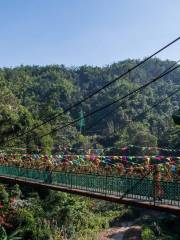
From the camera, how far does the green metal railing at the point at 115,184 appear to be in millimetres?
11696

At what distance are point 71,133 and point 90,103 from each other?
31.3 meters

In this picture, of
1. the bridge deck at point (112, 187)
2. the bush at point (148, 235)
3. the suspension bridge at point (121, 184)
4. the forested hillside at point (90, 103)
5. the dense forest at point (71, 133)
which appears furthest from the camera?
the forested hillside at point (90, 103)

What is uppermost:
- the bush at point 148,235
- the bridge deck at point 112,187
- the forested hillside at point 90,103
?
the forested hillside at point 90,103

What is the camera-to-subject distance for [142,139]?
200 ft

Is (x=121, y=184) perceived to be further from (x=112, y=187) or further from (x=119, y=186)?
(x=112, y=187)

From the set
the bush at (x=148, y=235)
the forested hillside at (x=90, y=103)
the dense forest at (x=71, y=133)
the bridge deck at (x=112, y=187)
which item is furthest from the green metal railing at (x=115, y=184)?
the forested hillside at (x=90, y=103)

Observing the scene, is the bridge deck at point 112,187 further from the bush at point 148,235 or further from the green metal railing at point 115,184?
the bush at point 148,235

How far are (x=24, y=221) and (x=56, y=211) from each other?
3.65 m

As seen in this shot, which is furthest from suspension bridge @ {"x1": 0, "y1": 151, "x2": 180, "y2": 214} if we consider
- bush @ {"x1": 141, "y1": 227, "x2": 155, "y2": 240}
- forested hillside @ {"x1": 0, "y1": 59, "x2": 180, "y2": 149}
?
forested hillside @ {"x1": 0, "y1": 59, "x2": 180, "y2": 149}

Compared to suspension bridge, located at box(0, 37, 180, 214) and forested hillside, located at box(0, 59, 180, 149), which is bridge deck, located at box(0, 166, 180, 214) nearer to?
suspension bridge, located at box(0, 37, 180, 214)

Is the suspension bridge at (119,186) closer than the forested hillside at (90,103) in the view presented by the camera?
Yes

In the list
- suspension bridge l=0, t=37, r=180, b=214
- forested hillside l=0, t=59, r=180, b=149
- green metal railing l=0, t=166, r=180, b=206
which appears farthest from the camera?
forested hillside l=0, t=59, r=180, b=149

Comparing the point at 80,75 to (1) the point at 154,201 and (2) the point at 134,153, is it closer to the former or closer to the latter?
(2) the point at 134,153

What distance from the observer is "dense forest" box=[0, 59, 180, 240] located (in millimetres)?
23564
